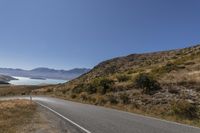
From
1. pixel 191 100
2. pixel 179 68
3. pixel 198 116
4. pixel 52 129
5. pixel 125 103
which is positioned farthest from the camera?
pixel 179 68

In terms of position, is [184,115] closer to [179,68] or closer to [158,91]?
[158,91]

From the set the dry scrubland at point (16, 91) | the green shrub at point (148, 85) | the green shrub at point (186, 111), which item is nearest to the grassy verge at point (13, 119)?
the green shrub at point (186, 111)

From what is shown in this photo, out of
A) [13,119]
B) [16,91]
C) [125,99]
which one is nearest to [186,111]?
[125,99]

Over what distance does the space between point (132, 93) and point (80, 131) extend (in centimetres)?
1849

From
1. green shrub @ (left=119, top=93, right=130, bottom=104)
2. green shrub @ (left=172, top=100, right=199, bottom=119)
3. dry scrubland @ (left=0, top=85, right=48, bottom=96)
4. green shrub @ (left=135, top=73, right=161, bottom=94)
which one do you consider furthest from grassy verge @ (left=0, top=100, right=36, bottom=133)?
dry scrubland @ (left=0, top=85, right=48, bottom=96)

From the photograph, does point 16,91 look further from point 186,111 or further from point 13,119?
point 186,111

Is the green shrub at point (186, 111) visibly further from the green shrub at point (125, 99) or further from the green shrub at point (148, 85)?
the green shrub at point (148, 85)

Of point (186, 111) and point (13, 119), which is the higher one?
point (186, 111)

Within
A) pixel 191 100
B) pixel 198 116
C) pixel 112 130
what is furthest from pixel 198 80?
pixel 112 130

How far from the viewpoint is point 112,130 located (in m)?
11.3

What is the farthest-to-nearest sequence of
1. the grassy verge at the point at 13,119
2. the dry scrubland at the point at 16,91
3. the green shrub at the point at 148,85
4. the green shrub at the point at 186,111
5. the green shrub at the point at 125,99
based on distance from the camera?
the dry scrubland at the point at 16,91 → the green shrub at the point at 148,85 → the green shrub at the point at 125,99 → the green shrub at the point at 186,111 → the grassy verge at the point at 13,119

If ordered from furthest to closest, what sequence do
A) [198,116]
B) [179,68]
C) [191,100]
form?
[179,68]
[191,100]
[198,116]

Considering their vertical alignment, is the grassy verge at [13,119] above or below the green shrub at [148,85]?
below

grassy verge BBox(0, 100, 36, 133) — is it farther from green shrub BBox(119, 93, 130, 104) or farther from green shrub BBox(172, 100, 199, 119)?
green shrub BBox(172, 100, 199, 119)
